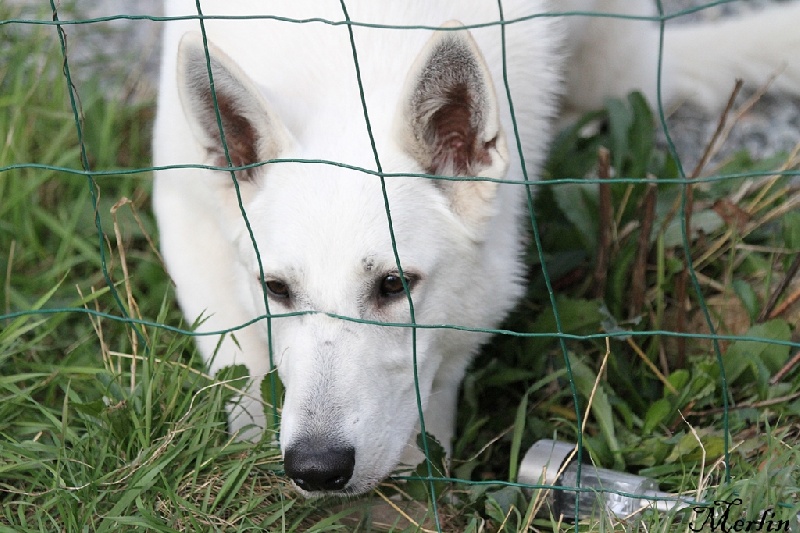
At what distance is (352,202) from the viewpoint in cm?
220

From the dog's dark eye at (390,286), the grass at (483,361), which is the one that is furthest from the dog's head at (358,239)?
the grass at (483,361)

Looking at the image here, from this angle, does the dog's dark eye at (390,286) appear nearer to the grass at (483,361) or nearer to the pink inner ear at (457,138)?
the pink inner ear at (457,138)

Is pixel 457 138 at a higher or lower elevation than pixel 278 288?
higher

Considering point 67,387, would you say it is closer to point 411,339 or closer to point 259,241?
point 259,241

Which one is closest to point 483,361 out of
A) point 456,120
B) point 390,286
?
point 390,286

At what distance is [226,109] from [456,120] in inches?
24.3

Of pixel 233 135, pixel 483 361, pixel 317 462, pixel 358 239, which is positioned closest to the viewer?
pixel 317 462

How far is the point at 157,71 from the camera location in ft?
14.4

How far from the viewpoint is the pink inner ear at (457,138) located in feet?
7.35

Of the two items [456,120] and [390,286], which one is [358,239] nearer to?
[390,286]

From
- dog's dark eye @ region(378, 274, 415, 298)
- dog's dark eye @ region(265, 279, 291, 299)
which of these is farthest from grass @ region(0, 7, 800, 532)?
dog's dark eye @ region(378, 274, 415, 298)

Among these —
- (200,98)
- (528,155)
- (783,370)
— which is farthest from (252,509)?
(783,370)

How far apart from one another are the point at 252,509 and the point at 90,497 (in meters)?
0.41

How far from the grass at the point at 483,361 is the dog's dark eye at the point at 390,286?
47 cm
